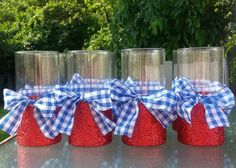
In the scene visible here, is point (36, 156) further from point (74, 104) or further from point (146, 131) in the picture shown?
point (146, 131)

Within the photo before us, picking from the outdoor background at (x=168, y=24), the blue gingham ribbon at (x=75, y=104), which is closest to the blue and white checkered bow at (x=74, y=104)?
the blue gingham ribbon at (x=75, y=104)

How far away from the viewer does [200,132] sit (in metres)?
0.96

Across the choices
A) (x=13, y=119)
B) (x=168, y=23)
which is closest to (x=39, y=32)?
(x=168, y=23)

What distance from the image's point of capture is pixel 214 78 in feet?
3.27

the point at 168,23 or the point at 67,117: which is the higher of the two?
the point at 168,23

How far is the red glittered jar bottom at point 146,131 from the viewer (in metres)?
0.95

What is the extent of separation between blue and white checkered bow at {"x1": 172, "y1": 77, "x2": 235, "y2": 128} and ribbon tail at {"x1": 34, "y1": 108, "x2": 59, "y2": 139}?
264 millimetres

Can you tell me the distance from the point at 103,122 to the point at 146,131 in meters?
0.09

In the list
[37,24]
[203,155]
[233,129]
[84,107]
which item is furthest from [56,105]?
[37,24]

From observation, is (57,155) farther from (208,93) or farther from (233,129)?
(233,129)

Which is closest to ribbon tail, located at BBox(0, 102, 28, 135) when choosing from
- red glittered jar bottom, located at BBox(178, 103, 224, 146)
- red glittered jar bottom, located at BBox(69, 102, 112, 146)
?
red glittered jar bottom, located at BBox(69, 102, 112, 146)

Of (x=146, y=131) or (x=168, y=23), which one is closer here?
(x=146, y=131)

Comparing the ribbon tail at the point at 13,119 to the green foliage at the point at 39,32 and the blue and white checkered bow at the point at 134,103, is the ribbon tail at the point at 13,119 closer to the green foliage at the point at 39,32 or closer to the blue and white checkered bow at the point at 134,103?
the blue and white checkered bow at the point at 134,103

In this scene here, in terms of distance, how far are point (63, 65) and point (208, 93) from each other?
325 mm
